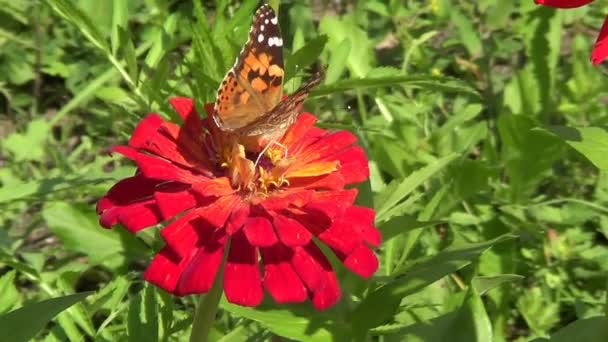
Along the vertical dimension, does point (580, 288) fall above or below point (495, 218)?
below

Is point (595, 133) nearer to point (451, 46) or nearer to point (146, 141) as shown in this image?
point (146, 141)

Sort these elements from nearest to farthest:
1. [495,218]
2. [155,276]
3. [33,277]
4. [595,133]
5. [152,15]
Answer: [155,276] < [595,133] < [33,277] < [495,218] < [152,15]

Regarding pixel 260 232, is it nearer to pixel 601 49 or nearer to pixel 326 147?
pixel 326 147

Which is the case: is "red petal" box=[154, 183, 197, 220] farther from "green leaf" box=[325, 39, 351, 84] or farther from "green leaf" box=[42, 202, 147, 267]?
"green leaf" box=[325, 39, 351, 84]

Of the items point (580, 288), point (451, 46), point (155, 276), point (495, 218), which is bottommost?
point (580, 288)

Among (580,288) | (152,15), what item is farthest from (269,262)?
(152,15)

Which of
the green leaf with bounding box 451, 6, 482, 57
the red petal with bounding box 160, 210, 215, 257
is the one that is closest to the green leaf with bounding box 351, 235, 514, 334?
the red petal with bounding box 160, 210, 215, 257

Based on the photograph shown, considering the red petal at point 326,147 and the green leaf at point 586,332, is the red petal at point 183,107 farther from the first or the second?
the green leaf at point 586,332

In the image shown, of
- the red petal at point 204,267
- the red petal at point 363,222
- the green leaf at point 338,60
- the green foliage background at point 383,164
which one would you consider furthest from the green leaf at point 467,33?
the red petal at point 204,267
